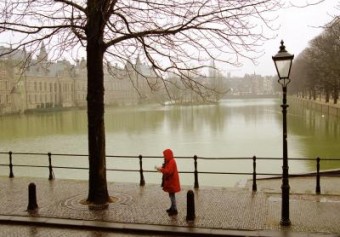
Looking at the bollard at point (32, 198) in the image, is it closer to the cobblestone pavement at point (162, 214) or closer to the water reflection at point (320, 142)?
the cobblestone pavement at point (162, 214)

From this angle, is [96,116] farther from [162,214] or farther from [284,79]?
[284,79]

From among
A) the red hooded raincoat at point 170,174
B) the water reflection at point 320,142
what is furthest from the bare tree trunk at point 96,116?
the water reflection at point 320,142

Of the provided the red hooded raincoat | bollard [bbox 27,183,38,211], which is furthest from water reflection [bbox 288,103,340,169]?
bollard [bbox 27,183,38,211]

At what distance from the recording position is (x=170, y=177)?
31.3 ft

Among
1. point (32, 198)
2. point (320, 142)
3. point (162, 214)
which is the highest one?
point (32, 198)

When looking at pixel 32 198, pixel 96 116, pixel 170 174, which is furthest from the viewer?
pixel 96 116

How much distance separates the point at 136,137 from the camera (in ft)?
118

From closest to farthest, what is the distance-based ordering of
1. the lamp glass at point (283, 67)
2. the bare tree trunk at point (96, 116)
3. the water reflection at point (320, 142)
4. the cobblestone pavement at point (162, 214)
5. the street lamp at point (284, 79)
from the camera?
1. the cobblestone pavement at point (162, 214)
2. the street lamp at point (284, 79)
3. the lamp glass at point (283, 67)
4. the bare tree trunk at point (96, 116)
5. the water reflection at point (320, 142)

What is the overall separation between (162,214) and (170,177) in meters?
0.87

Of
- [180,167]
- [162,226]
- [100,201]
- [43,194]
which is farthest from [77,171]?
[162,226]

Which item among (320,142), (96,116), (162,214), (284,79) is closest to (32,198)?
(96,116)

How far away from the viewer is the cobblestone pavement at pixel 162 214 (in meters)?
8.57

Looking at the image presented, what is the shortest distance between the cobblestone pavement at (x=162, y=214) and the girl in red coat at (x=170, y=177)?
1.12 feet

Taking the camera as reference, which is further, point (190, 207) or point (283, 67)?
point (190, 207)
